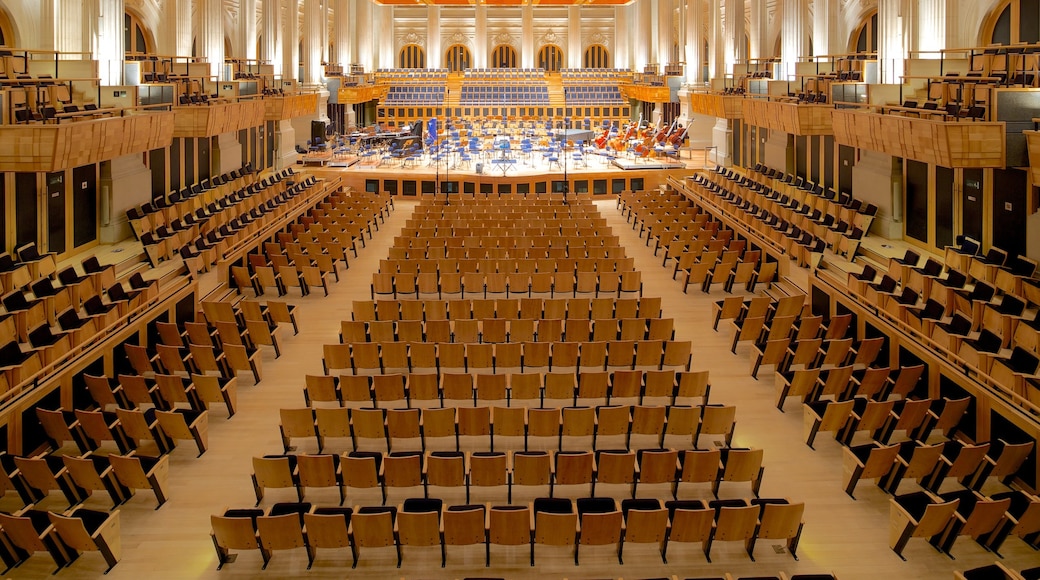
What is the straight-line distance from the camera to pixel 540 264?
48.9 ft

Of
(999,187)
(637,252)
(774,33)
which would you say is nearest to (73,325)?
(637,252)

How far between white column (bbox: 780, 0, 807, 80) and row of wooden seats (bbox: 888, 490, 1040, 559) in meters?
19.6

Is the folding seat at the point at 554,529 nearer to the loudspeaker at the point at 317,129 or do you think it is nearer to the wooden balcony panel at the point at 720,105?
the wooden balcony panel at the point at 720,105

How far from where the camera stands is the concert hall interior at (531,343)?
7.23 meters

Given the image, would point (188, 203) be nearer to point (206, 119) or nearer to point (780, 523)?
point (206, 119)

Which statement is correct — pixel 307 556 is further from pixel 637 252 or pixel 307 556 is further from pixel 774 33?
pixel 774 33

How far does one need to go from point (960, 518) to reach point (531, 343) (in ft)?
16.8

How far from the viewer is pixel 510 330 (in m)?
11.6

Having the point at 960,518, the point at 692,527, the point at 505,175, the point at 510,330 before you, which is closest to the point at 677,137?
the point at 505,175

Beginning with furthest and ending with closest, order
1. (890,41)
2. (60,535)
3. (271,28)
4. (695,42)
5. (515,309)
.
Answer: (695,42) < (271,28) < (890,41) < (515,309) < (60,535)

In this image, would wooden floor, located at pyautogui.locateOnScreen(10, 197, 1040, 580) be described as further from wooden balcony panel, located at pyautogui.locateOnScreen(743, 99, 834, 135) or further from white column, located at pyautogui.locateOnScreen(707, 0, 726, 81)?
white column, located at pyautogui.locateOnScreen(707, 0, 726, 81)

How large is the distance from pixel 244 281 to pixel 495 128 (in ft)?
82.5

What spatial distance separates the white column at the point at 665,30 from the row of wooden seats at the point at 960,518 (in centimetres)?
3590

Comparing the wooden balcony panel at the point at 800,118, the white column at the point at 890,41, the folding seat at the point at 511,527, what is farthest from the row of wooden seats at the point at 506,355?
the white column at the point at 890,41
